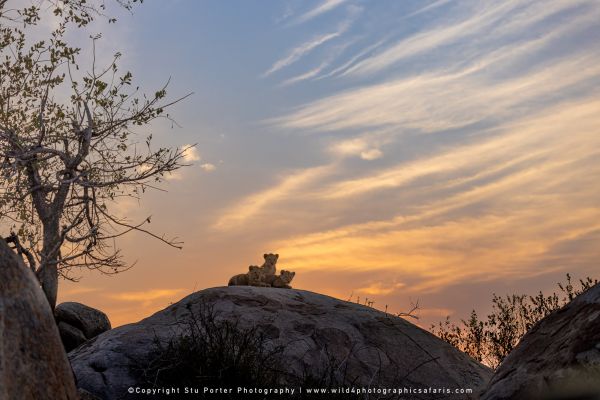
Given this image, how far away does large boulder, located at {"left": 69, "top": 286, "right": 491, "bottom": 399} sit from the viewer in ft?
21.4

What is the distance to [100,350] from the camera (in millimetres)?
6691

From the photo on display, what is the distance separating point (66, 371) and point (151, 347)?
3.15 meters

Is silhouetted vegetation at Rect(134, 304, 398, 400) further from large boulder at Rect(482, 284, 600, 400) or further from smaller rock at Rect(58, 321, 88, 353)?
smaller rock at Rect(58, 321, 88, 353)

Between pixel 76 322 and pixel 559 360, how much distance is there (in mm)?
15882

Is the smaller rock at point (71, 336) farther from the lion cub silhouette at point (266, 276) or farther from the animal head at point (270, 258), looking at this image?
the animal head at point (270, 258)

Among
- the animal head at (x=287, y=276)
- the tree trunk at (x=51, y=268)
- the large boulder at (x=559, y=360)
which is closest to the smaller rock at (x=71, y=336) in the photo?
the tree trunk at (x=51, y=268)

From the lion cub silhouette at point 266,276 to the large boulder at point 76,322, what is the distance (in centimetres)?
389

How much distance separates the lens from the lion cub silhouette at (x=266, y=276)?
57.1ft

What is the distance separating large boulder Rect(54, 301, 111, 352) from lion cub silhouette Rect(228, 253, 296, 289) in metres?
3.89

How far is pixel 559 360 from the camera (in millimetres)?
3916

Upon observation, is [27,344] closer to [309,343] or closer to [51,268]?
[309,343]

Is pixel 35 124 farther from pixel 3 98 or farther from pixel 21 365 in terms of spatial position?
pixel 21 365

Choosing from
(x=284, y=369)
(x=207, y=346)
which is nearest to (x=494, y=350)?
(x=284, y=369)

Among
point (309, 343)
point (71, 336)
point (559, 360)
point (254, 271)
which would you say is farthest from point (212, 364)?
point (71, 336)
